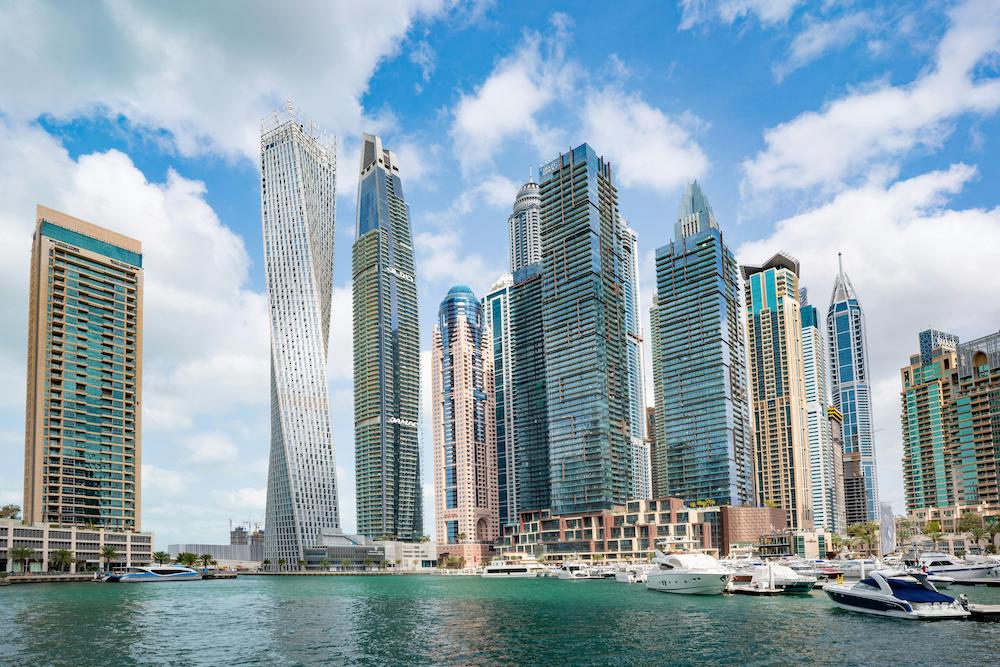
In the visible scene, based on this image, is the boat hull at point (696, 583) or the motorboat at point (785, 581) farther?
the boat hull at point (696, 583)

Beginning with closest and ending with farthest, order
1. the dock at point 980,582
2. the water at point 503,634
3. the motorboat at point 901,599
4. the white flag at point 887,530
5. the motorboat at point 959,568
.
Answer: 1. the water at point 503,634
2. the motorboat at point 901,599
3. the white flag at point 887,530
4. the dock at point 980,582
5. the motorboat at point 959,568

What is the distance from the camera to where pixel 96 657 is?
6819 centimetres

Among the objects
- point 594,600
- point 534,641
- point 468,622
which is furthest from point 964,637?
point 594,600

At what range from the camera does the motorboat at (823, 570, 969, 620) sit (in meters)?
82.5

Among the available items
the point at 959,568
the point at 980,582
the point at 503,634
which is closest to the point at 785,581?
the point at 959,568

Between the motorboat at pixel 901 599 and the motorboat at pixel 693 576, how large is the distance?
32532 millimetres

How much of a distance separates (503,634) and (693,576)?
174ft

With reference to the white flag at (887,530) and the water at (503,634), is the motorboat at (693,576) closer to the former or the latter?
the water at (503,634)

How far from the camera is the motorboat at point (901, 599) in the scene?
271 feet

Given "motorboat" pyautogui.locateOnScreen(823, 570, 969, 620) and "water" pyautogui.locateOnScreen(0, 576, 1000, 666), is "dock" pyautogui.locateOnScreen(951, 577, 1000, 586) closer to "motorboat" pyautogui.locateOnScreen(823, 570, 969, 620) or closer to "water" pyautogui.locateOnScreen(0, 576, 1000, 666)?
"water" pyautogui.locateOnScreen(0, 576, 1000, 666)

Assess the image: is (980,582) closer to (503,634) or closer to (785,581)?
(785,581)

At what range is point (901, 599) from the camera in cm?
8431

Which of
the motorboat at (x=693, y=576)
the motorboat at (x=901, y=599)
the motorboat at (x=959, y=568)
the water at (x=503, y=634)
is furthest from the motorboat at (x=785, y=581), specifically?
the motorboat at (x=901, y=599)

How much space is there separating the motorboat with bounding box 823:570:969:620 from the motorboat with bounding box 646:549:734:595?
32.5 m
